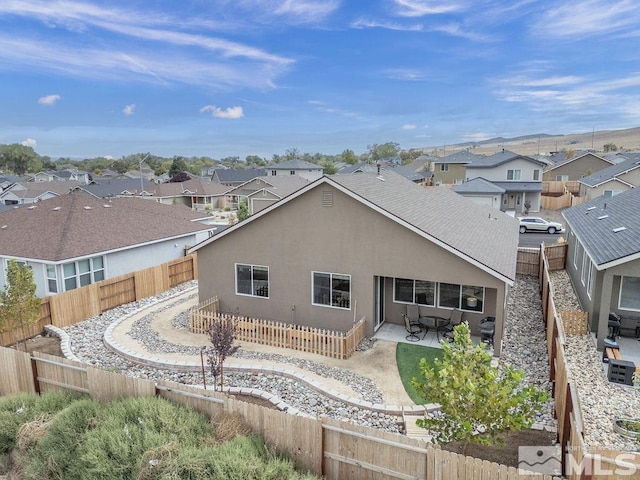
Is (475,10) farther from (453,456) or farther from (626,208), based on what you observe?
(453,456)

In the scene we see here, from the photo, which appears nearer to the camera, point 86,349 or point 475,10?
point 86,349

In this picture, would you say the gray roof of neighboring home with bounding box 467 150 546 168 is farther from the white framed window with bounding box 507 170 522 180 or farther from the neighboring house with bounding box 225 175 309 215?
the neighboring house with bounding box 225 175 309 215

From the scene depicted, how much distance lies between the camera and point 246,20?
3394 centimetres

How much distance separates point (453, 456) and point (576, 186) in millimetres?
64793

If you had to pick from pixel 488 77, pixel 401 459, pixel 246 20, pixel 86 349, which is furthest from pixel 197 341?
pixel 488 77

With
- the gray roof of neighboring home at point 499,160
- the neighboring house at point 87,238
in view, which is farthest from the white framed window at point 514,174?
the neighboring house at point 87,238

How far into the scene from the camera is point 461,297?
51.4 ft

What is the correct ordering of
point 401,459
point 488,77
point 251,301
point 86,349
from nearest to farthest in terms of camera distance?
point 401,459
point 86,349
point 251,301
point 488,77

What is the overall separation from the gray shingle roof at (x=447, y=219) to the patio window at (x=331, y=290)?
3.03 meters

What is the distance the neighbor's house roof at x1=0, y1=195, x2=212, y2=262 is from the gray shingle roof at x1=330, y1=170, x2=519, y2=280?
1223cm

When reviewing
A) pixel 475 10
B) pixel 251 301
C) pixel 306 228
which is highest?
pixel 475 10

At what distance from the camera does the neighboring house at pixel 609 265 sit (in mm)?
14125

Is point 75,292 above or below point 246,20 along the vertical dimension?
below

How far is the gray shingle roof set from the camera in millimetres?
14422
